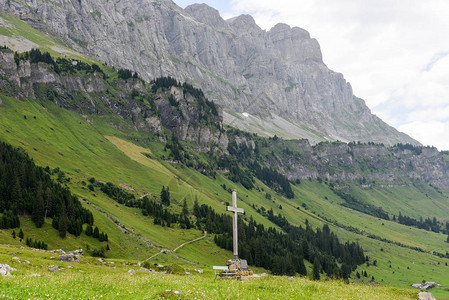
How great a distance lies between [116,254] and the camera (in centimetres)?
→ 10675

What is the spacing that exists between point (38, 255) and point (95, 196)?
91474 mm

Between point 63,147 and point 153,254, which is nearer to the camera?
point 153,254

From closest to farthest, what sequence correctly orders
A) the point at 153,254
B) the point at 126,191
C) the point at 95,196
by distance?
1. the point at 153,254
2. the point at 95,196
3. the point at 126,191

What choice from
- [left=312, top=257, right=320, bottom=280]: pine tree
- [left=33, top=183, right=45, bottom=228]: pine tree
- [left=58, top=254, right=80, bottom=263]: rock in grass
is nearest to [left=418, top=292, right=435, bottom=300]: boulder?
[left=58, top=254, right=80, bottom=263]: rock in grass

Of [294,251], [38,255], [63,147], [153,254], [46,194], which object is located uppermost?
[63,147]

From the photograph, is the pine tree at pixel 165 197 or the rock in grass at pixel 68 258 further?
the pine tree at pixel 165 197

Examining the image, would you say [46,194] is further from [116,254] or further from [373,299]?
[373,299]

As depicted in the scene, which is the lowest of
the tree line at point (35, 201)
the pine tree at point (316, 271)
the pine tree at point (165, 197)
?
the pine tree at point (316, 271)

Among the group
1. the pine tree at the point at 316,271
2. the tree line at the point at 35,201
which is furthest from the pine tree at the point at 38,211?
the pine tree at the point at 316,271

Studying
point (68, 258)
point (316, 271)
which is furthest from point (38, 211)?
point (316, 271)

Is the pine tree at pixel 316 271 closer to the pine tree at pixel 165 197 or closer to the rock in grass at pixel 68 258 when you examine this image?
the pine tree at pixel 165 197

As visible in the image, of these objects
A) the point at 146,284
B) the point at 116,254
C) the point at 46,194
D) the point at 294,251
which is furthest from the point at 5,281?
the point at 294,251

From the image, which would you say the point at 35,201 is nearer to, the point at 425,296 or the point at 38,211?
the point at 38,211

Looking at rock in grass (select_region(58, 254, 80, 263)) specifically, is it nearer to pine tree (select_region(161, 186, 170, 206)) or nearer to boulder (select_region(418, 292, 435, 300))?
boulder (select_region(418, 292, 435, 300))
